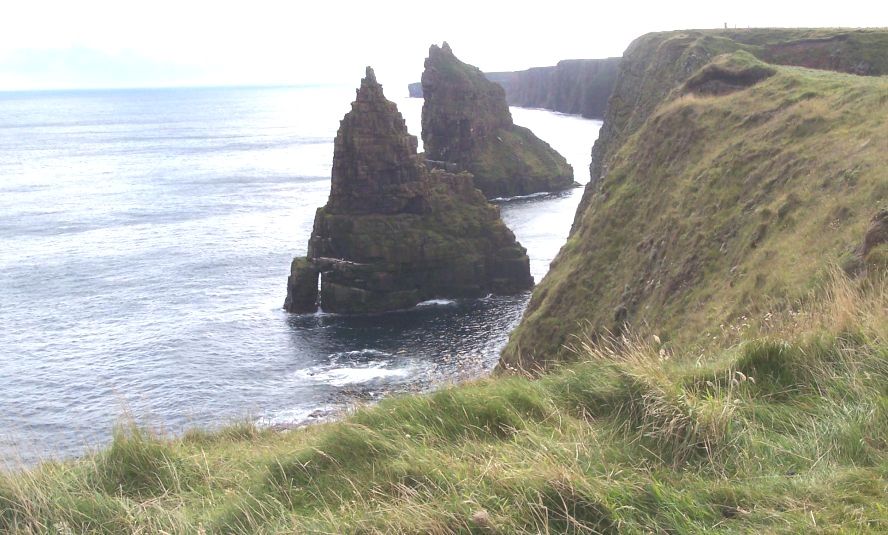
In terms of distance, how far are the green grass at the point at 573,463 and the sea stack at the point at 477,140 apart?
138 metres

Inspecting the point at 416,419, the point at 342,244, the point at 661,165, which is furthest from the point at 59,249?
the point at 416,419

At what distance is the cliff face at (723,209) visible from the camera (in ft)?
75.3

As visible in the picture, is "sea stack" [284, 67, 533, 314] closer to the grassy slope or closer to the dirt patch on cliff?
the dirt patch on cliff

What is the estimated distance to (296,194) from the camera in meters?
143

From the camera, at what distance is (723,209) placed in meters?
32.6

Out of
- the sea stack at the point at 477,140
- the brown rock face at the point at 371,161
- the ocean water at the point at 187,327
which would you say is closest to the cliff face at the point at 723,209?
the ocean water at the point at 187,327

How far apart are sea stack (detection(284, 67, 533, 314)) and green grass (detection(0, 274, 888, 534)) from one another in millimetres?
66455

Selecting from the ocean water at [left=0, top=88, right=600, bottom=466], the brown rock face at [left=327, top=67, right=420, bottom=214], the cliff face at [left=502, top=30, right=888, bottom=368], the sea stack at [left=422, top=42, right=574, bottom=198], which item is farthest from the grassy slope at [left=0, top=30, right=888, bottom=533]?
the sea stack at [left=422, top=42, right=574, bottom=198]

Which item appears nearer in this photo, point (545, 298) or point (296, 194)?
point (545, 298)

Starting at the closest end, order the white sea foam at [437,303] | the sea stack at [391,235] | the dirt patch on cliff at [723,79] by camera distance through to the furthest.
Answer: the dirt patch on cliff at [723,79] → the sea stack at [391,235] → the white sea foam at [437,303]

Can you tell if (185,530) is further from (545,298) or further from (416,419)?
(545,298)

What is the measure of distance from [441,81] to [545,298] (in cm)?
12297

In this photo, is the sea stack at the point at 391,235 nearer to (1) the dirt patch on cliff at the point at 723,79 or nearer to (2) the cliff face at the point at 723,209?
(2) the cliff face at the point at 723,209

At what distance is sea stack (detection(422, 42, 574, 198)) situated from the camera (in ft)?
496
